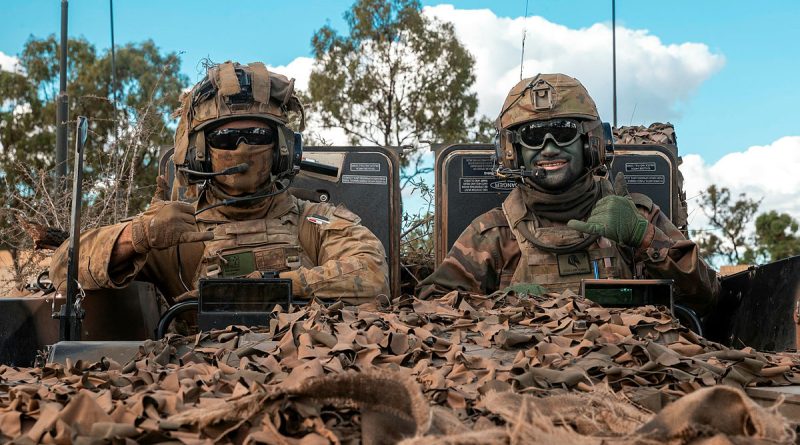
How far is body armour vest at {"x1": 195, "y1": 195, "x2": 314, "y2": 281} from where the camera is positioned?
17.9 feet

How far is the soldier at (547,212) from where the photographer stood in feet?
18.9

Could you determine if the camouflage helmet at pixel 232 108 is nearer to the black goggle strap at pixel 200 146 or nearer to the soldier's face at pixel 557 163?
the black goggle strap at pixel 200 146

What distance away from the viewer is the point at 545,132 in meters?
5.98

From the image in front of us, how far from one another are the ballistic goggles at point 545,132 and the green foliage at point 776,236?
12.1m

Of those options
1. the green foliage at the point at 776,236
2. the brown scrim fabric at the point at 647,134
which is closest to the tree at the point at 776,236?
the green foliage at the point at 776,236

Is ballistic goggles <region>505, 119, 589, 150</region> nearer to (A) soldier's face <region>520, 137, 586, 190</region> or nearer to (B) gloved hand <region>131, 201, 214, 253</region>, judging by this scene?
(A) soldier's face <region>520, 137, 586, 190</region>

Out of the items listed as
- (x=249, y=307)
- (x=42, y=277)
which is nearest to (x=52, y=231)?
(x=42, y=277)

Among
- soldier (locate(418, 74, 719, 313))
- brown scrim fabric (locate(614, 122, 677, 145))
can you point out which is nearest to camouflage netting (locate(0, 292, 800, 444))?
soldier (locate(418, 74, 719, 313))

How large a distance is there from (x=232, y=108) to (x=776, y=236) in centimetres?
1406

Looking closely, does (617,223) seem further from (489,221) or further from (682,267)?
(489,221)

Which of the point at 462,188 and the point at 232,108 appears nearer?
the point at 232,108

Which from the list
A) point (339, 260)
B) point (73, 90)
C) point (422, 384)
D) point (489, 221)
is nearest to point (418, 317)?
point (422, 384)

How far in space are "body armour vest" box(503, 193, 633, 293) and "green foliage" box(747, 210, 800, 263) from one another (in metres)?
12.1

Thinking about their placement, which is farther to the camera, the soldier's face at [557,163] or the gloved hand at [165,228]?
the soldier's face at [557,163]
